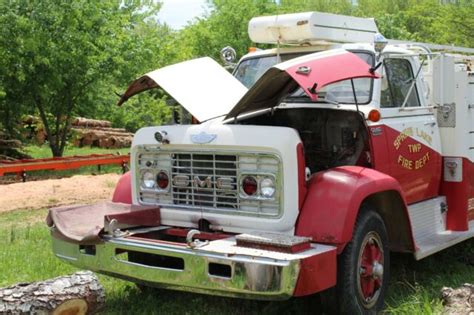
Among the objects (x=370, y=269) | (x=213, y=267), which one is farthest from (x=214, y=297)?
(x=370, y=269)

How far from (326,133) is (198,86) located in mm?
1219

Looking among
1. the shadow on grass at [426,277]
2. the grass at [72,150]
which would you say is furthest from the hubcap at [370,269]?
the grass at [72,150]

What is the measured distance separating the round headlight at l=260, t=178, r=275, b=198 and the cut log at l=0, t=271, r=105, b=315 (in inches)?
56.4

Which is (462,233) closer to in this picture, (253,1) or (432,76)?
(432,76)

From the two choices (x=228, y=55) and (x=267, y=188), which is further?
(x=228, y=55)

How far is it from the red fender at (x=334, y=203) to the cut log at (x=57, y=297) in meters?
1.61

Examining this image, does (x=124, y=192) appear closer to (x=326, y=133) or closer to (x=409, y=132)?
(x=326, y=133)

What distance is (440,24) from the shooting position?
75.8ft

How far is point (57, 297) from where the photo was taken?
473 centimetres

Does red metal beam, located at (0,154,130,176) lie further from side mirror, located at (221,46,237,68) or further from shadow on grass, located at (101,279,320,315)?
shadow on grass, located at (101,279,320,315)

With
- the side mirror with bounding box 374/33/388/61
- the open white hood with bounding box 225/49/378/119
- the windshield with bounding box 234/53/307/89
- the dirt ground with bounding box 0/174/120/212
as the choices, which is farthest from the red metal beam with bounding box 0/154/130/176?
the side mirror with bounding box 374/33/388/61

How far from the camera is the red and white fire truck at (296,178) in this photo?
466cm

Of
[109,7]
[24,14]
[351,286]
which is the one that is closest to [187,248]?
[351,286]

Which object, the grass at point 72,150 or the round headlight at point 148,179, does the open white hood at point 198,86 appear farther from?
the grass at point 72,150
